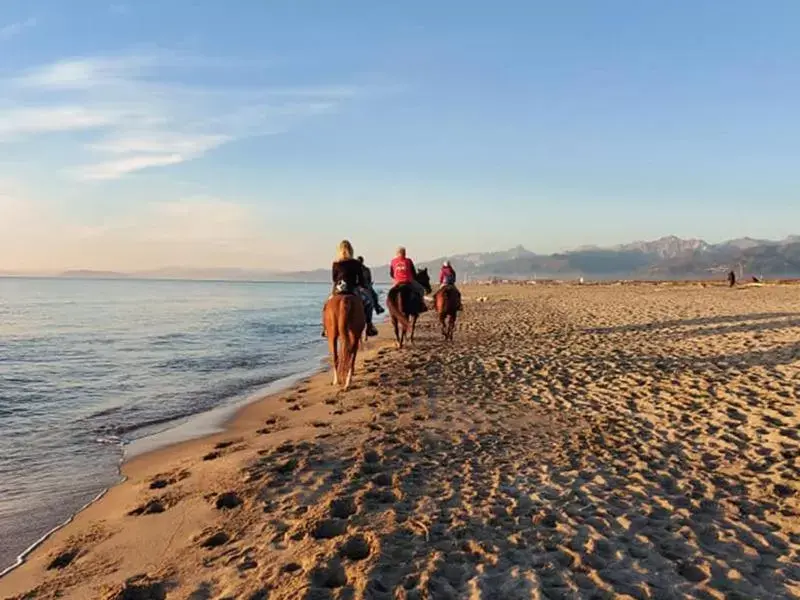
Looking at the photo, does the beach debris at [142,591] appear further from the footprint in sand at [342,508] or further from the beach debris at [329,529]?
the footprint in sand at [342,508]

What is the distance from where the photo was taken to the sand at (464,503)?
144 inches

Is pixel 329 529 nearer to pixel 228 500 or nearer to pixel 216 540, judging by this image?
pixel 216 540

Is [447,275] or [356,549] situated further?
[447,275]

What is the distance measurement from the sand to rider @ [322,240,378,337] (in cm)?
188

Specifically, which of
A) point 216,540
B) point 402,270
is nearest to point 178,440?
point 216,540

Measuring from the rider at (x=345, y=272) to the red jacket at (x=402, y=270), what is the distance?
5.12 m

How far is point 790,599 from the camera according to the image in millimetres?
3420

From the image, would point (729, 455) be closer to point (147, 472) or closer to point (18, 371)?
point (147, 472)

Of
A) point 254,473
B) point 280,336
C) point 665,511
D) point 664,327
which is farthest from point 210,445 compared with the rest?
point 280,336

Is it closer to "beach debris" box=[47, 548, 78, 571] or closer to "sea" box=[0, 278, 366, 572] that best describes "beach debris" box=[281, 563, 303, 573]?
"beach debris" box=[47, 548, 78, 571]

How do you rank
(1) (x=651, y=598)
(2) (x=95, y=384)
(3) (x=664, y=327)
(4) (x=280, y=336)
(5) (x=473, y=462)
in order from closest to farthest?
(1) (x=651, y=598)
(5) (x=473, y=462)
(2) (x=95, y=384)
(3) (x=664, y=327)
(4) (x=280, y=336)

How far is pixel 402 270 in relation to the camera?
1611 centimetres

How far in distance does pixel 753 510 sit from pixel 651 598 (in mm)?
2040

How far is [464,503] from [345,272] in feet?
20.8
